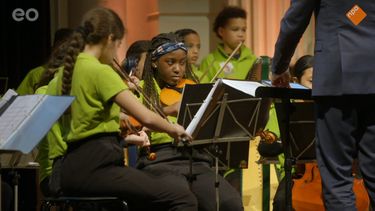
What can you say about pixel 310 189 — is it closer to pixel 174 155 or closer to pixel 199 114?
pixel 174 155

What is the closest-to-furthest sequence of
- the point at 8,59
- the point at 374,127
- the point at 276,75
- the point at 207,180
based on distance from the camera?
the point at 374,127 < the point at 276,75 < the point at 207,180 < the point at 8,59

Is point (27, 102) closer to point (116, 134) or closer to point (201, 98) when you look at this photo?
point (116, 134)

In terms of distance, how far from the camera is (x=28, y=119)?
134 inches

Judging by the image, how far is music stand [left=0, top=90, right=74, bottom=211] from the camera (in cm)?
328

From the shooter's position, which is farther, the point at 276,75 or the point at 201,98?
the point at 201,98

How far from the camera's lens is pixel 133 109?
12.6 ft

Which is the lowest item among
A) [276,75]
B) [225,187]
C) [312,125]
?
[225,187]

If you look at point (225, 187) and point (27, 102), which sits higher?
point (27, 102)

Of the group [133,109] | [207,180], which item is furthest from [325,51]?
[207,180]

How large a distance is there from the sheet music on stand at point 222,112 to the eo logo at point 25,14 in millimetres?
3010

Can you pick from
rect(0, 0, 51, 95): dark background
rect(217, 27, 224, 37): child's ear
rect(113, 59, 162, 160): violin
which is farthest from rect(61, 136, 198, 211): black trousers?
rect(0, 0, 51, 95): dark background

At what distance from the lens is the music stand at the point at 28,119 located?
10.8 feet

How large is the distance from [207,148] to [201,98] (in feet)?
1.69

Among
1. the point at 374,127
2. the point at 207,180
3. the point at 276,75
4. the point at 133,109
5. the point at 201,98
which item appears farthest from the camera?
the point at 207,180
